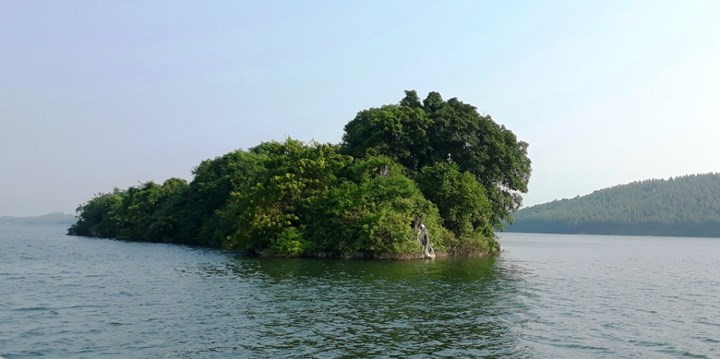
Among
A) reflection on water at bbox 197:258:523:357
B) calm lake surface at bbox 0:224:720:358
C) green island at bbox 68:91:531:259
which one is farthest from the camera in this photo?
green island at bbox 68:91:531:259

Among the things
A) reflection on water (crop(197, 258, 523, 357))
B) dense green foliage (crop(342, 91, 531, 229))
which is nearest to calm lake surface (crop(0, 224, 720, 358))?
reflection on water (crop(197, 258, 523, 357))

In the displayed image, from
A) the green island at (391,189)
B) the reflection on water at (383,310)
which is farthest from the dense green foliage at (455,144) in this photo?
the reflection on water at (383,310)

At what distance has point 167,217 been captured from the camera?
368 feet

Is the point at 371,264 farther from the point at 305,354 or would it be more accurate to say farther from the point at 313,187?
the point at 305,354

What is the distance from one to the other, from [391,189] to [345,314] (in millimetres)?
35811

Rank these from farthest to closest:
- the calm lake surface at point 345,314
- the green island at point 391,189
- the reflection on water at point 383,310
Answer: the green island at point 391,189
the reflection on water at point 383,310
the calm lake surface at point 345,314

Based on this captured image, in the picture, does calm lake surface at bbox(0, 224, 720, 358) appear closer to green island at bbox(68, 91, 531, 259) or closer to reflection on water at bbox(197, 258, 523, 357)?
reflection on water at bbox(197, 258, 523, 357)

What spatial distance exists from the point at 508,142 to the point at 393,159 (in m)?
18.3

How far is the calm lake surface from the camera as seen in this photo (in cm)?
2173

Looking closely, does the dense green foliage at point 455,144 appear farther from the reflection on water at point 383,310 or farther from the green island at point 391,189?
the reflection on water at point 383,310

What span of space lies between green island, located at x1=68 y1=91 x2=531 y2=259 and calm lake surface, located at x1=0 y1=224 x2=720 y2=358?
12.2 m

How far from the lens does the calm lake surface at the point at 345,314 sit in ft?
71.3

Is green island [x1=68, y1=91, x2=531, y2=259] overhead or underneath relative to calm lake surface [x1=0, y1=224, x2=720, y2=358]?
overhead

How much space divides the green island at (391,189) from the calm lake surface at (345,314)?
39.9ft
